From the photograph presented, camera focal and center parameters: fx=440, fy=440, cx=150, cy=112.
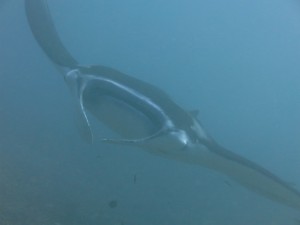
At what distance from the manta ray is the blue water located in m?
1.57

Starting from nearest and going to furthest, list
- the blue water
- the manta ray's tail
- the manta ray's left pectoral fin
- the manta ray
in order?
the manta ray's left pectoral fin, the manta ray, the manta ray's tail, the blue water

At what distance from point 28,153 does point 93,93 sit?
4281 mm

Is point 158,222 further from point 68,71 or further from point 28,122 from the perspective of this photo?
point 28,122

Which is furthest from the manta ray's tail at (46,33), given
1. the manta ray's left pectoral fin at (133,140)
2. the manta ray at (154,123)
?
the manta ray's left pectoral fin at (133,140)

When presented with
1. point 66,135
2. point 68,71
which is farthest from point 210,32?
point 68,71

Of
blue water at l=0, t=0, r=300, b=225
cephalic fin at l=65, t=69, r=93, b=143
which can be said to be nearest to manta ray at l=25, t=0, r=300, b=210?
cephalic fin at l=65, t=69, r=93, b=143

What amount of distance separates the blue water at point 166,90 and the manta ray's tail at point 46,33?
167cm

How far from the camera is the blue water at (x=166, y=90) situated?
6.27 metres

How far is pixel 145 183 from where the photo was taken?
8719mm

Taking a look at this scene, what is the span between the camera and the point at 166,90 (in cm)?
2003

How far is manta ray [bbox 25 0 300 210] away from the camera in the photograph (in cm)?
325

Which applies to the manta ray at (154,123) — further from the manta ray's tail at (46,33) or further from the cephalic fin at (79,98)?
the manta ray's tail at (46,33)

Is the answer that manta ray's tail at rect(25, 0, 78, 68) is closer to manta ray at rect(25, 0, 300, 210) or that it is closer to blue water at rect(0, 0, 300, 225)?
manta ray at rect(25, 0, 300, 210)

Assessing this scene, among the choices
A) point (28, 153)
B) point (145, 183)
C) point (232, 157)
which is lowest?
point (145, 183)
